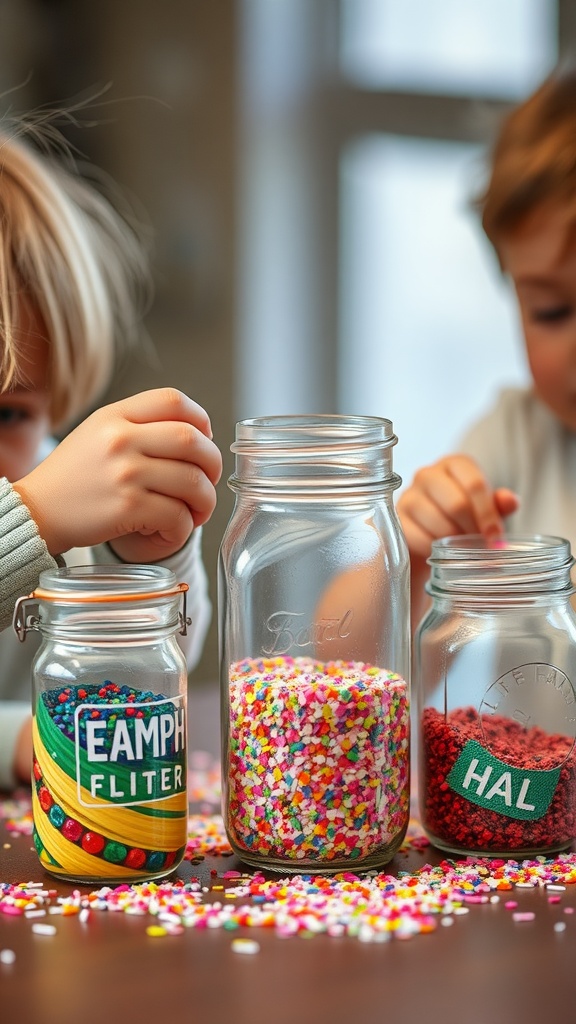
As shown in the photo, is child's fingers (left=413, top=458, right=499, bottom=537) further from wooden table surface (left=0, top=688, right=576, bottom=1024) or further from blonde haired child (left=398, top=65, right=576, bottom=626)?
wooden table surface (left=0, top=688, right=576, bottom=1024)

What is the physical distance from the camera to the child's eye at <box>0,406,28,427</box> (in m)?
0.95

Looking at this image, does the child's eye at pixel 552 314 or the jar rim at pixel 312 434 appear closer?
the jar rim at pixel 312 434

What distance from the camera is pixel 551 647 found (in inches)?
27.5

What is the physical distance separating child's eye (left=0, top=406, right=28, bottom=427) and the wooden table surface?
0.48 metres

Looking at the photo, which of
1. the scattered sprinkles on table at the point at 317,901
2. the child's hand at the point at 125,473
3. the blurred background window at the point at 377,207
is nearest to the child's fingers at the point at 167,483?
the child's hand at the point at 125,473

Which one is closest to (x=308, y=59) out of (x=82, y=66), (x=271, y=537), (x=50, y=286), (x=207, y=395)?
(x=82, y=66)

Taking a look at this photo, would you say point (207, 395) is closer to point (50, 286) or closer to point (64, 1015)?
point (50, 286)

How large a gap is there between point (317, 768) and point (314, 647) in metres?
0.08

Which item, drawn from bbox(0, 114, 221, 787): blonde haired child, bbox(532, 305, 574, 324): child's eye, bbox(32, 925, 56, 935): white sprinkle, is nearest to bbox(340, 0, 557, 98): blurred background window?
bbox(0, 114, 221, 787): blonde haired child

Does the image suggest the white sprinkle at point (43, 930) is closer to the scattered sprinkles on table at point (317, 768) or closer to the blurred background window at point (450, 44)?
the scattered sprinkles on table at point (317, 768)

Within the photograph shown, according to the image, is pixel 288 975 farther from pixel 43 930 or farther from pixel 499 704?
pixel 499 704

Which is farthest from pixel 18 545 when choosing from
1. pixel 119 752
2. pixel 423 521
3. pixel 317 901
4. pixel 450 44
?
pixel 450 44

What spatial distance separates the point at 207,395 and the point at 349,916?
2182 mm

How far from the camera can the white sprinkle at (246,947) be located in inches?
20.8
